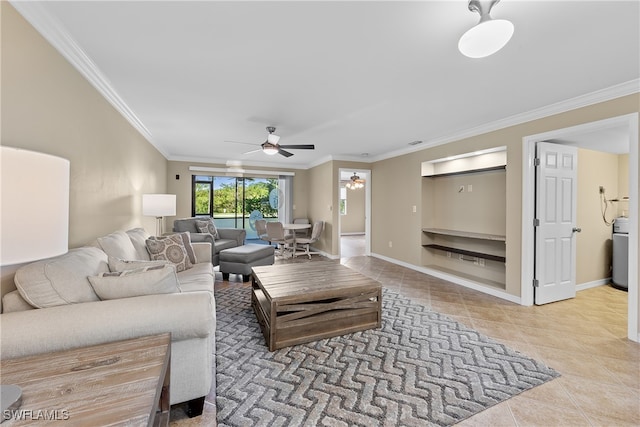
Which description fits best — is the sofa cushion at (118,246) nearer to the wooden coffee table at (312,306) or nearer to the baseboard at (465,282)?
the wooden coffee table at (312,306)

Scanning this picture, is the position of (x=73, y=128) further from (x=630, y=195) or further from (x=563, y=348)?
(x=630, y=195)

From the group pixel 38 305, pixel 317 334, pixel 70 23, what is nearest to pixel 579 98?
pixel 317 334

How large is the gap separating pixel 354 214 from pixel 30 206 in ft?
36.1

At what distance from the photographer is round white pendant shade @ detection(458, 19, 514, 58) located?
1417 mm

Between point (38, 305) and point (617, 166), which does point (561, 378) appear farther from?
point (617, 166)

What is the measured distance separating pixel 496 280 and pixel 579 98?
2.63 meters

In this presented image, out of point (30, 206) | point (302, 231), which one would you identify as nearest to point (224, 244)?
point (302, 231)

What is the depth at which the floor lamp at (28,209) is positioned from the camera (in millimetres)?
784

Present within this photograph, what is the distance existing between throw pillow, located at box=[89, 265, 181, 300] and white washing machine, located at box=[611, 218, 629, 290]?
584cm

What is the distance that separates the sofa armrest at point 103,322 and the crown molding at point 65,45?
1.71 metres

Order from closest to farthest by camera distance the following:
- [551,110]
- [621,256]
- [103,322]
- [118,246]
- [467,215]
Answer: [103,322]
[118,246]
[551,110]
[621,256]
[467,215]

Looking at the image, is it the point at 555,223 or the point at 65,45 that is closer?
the point at 65,45

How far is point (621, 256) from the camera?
396 centimetres

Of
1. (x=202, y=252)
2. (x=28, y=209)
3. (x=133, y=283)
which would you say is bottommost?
(x=202, y=252)
